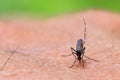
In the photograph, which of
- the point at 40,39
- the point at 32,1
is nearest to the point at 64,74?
the point at 40,39

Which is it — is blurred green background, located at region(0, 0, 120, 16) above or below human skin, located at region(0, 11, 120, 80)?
above

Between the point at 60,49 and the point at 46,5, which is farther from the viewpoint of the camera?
the point at 46,5

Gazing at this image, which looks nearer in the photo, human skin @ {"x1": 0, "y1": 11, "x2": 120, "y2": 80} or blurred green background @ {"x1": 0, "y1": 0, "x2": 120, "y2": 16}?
human skin @ {"x1": 0, "y1": 11, "x2": 120, "y2": 80}

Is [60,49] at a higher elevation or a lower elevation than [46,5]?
lower

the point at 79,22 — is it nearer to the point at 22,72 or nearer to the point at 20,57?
the point at 20,57
